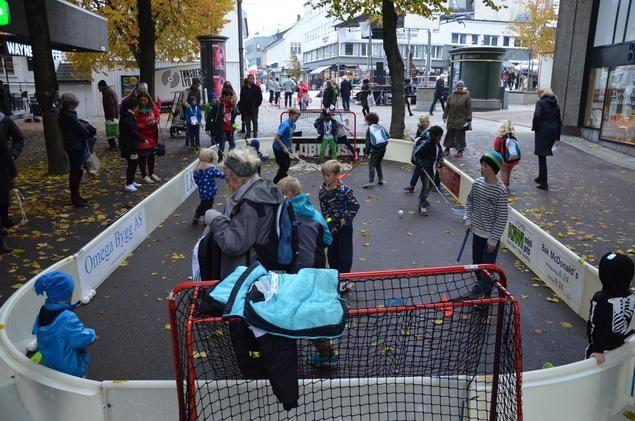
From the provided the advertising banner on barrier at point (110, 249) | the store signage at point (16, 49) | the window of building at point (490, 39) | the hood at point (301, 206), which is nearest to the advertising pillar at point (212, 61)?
the store signage at point (16, 49)

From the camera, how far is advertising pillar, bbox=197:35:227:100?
20.5 m

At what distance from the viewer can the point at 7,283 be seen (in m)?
6.22

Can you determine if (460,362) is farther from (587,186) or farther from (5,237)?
(587,186)

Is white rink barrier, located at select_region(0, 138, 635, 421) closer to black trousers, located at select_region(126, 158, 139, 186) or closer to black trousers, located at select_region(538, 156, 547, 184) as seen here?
black trousers, located at select_region(126, 158, 139, 186)

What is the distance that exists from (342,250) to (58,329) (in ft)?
10.2

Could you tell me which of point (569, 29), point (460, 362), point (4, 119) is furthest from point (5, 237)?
point (569, 29)

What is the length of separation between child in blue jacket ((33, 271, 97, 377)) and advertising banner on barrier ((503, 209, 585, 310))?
15.8 ft

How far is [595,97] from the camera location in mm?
17828

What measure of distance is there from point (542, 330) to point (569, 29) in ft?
55.1

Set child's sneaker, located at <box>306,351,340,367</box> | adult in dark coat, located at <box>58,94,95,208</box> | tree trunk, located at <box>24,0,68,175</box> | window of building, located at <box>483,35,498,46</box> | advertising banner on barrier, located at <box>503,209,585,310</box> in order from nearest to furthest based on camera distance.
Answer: child's sneaker, located at <box>306,351,340,367</box>, advertising banner on barrier, located at <box>503,209,585,310</box>, adult in dark coat, located at <box>58,94,95,208</box>, tree trunk, located at <box>24,0,68,175</box>, window of building, located at <box>483,35,498,46</box>

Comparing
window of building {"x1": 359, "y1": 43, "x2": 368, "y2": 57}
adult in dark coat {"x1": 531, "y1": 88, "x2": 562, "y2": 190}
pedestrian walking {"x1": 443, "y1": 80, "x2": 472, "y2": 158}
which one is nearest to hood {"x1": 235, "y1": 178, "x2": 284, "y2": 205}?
adult in dark coat {"x1": 531, "y1": 88, "x2": 562, "y2": 190}

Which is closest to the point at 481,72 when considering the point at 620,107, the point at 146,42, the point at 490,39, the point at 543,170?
the point at 620,107

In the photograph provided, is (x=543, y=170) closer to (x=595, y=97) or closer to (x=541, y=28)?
(x=595, y=97)

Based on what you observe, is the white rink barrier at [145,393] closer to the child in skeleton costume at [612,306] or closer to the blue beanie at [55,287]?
the child in skeleton costume at [612,306]
